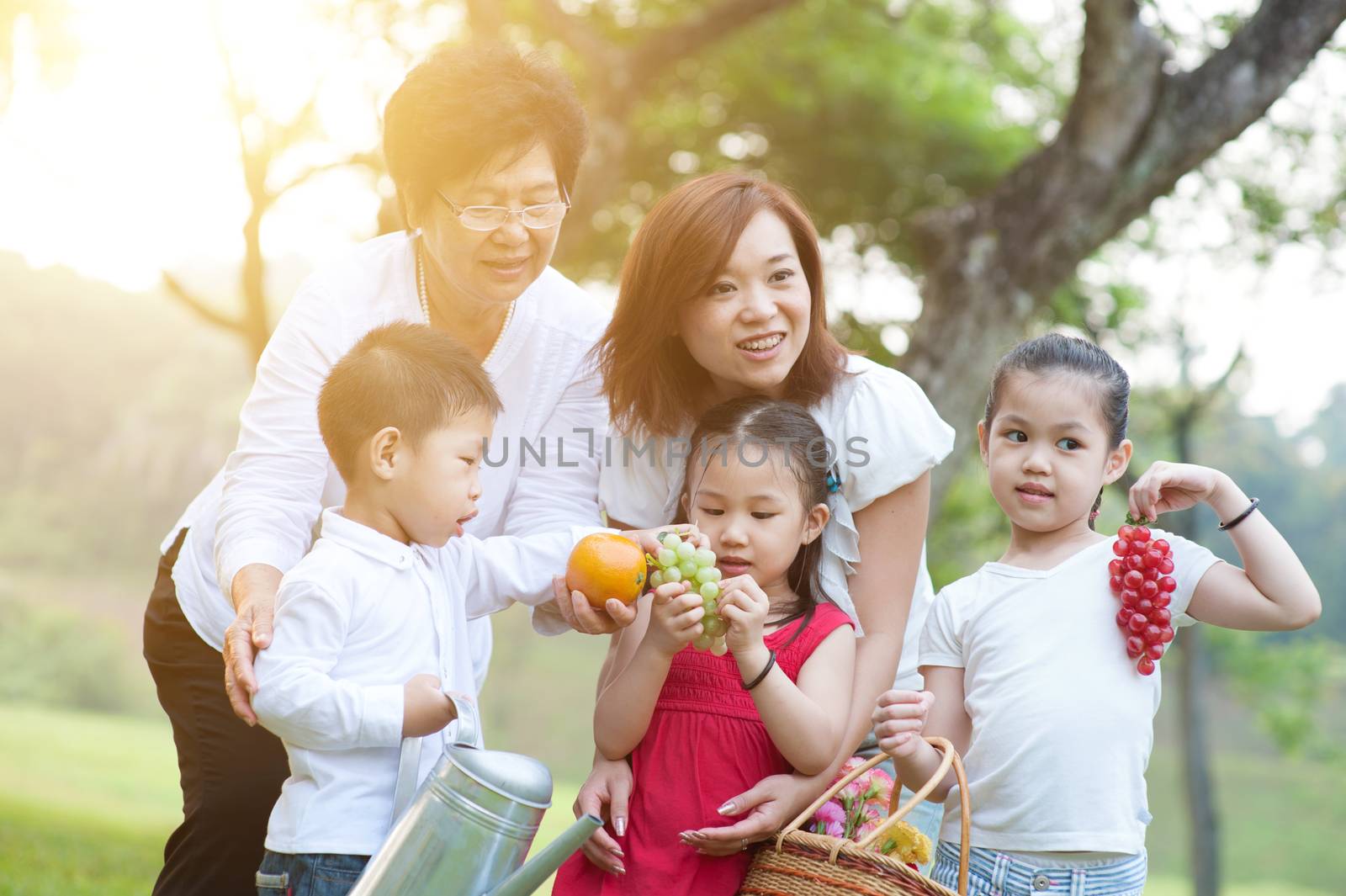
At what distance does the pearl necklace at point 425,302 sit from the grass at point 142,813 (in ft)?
14.9

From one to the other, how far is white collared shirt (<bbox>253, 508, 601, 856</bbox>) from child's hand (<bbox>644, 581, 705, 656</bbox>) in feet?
1.44

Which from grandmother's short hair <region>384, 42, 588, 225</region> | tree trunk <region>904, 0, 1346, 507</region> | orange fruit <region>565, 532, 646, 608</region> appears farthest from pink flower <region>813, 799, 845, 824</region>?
tree trunk <region>904, 0, 1346, 507</region>

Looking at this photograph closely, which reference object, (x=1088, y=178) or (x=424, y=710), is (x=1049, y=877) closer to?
(x=424, y=710)

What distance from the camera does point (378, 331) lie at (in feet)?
8.09

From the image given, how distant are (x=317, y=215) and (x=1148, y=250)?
6429mm

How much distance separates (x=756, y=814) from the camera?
2258mm

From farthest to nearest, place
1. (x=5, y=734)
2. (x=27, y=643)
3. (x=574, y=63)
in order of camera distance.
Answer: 1. (x=27, y=643)
2. (x=5, y=734)
3. (x=574, y=63)

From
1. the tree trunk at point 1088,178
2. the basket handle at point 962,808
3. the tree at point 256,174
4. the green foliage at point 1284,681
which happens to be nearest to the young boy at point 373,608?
the basket handle at point 962,808

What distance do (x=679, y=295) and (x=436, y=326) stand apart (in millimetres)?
596

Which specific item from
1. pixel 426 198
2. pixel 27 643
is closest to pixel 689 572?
pixel 426 198

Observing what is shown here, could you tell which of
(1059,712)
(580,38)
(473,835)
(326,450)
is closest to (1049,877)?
(1059,712)

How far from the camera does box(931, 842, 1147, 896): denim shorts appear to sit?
230 cm

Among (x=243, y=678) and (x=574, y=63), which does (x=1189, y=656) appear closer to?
(x=574, y=63)

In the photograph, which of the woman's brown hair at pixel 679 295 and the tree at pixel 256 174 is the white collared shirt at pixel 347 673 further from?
the tree at pixel 256 174
